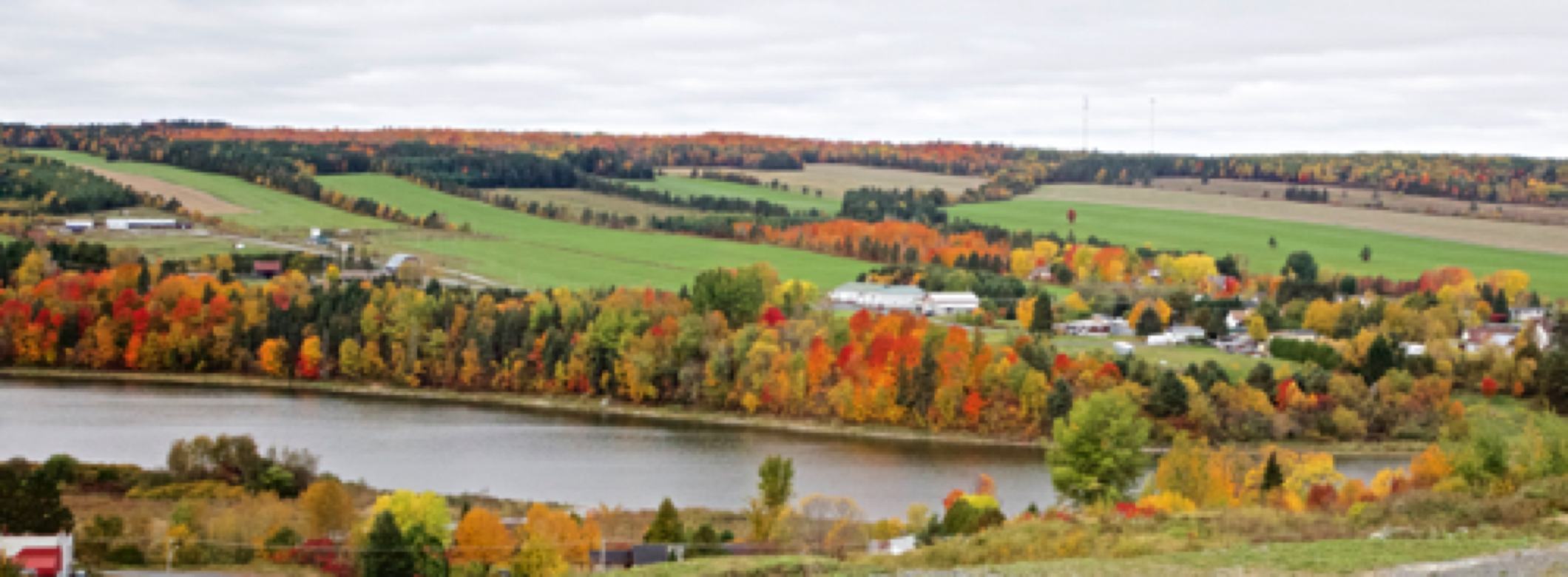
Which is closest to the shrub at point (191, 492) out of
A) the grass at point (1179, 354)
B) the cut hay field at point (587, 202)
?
the grass at point (1179, 354)

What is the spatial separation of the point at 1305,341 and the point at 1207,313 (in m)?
6.21

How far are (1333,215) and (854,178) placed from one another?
36.0 metres

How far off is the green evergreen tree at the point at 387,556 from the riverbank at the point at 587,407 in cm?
2161

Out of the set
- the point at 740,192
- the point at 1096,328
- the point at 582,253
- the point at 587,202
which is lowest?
the point at 1096,328

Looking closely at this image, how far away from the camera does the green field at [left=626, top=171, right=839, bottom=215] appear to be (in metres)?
91.4

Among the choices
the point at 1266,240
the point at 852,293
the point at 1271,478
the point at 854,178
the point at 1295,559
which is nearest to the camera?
the point at 1295,559

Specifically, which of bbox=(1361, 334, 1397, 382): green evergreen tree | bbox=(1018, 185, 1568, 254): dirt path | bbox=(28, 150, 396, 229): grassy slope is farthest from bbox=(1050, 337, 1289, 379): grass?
bbox=(28, 150, 396, 229): grassy slope

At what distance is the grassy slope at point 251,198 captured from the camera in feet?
235

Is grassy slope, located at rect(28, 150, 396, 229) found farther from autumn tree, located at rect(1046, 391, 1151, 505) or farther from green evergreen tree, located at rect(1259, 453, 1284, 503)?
green evergreen tree, located at rect(1259, 453, 1284, 503)

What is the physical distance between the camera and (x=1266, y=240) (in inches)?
3049

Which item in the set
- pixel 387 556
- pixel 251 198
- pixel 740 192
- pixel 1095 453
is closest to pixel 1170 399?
pixel 1095 453

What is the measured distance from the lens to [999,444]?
41469mm

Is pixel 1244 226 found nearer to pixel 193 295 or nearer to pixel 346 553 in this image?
pixel 193 295

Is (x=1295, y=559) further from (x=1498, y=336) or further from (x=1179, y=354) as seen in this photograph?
(x=1498, y=336)
